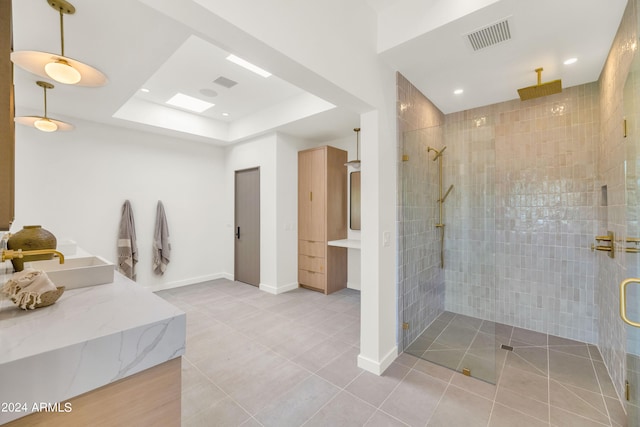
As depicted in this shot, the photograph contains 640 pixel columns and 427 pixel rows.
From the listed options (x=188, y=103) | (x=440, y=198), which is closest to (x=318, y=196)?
(x=440, y=198)

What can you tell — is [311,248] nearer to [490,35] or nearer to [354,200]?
[354,200]

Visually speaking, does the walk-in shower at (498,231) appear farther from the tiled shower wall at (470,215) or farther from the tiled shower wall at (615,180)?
the tiled shower wall at (615,180)

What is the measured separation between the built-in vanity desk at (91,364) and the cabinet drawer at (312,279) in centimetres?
355

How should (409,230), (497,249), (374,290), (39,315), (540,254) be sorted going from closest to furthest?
(39,315)
(374,290)
(409,230)
(540,254)
(497,249)

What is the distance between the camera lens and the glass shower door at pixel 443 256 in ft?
8.87

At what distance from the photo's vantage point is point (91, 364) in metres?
0.82

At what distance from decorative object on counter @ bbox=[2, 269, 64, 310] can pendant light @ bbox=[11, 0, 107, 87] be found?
52.0 inches

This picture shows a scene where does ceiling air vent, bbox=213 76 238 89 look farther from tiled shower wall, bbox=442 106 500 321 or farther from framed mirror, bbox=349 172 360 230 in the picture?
tiled shower wall, bbox=442 106 500 321

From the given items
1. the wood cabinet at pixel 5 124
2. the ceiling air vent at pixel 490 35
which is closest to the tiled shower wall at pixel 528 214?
the ceiling air vent at pixel 490 35

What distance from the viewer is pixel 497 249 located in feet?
10.9

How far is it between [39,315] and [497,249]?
4.02 metres

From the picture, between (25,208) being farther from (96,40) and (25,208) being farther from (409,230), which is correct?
(409,230)

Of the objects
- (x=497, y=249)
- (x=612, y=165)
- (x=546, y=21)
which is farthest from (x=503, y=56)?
(x=497, y=249)

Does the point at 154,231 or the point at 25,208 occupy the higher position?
the point at 25,208
